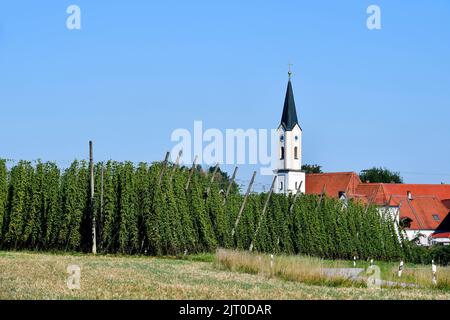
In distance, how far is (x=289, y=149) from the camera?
A: 104938mm

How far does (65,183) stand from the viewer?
31.6m

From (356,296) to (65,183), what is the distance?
735 inches

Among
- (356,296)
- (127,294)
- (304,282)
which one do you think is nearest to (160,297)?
(127,294)

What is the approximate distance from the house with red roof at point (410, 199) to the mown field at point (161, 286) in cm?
5670

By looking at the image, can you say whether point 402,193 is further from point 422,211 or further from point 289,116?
point 289,116

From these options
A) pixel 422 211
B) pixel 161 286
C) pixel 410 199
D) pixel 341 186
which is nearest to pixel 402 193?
pixel 341 186

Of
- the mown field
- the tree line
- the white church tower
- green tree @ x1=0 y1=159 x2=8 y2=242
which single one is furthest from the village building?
the mown field

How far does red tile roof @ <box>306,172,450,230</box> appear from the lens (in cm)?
8869

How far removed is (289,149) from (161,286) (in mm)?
89915

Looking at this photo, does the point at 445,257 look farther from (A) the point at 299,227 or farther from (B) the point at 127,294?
(B) the point at 127,294

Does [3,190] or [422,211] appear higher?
[3,190]

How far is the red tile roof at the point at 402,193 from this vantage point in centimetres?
8869

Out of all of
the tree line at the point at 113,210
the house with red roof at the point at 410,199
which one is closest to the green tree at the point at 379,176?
the house with red roof at the point at 410,199

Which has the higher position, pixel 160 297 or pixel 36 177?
pixel 36 177
